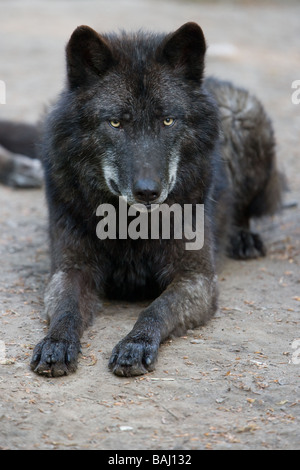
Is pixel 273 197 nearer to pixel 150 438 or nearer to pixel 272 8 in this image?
pixel 150 438

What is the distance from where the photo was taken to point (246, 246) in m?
6.34

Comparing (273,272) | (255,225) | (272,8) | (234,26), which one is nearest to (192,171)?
(273,272)

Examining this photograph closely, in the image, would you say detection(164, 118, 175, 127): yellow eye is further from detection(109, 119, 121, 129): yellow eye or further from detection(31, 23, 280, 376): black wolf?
detection(109, 119, 121, 129): yellow eye

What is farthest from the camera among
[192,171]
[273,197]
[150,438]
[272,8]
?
[272,8]

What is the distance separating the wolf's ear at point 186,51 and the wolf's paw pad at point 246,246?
1.94m

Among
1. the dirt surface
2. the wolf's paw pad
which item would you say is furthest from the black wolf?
the wolf's paw pad

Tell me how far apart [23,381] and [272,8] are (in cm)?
1667

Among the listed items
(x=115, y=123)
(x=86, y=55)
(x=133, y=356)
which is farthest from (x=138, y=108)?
(x=133, y=356)

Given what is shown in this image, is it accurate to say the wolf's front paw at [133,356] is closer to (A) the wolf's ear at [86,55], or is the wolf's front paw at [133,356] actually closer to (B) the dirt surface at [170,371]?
(B) the dirt surface at [170,371]

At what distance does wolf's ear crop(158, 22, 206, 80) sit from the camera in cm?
464

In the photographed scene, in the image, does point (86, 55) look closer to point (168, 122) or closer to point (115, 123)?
point (115, 123)

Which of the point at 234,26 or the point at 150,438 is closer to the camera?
the point at 150,438

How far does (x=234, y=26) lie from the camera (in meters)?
16.5

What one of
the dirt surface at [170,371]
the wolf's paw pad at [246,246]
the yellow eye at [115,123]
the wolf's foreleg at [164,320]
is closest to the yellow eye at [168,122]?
the yellow eye at [115,123]
